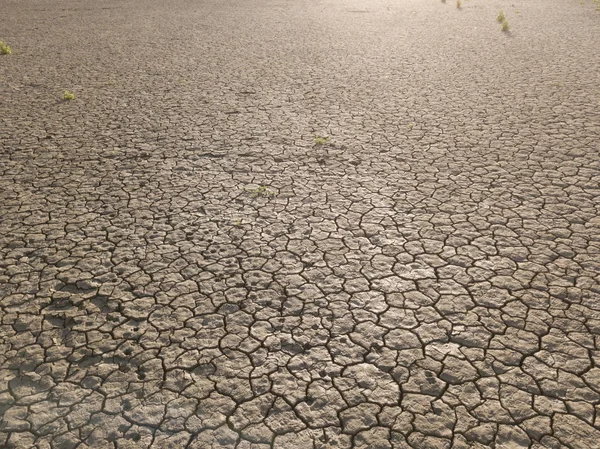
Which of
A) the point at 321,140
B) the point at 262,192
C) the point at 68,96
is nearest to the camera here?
the point at 262,192

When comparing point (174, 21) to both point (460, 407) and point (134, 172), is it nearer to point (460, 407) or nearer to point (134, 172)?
point (134, 172)

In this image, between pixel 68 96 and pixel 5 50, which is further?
pixel 5 50

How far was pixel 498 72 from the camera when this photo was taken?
785 cm

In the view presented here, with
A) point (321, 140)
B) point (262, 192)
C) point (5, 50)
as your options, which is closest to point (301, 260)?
point (262, 192)

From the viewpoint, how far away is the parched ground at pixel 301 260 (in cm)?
255

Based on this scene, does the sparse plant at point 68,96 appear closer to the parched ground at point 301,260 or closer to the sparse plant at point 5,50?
the parched ground at point 301,260

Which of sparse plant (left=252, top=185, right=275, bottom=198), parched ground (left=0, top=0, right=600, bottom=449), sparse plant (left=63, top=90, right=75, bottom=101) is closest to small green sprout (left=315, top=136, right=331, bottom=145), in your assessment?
parched ground (left=0, top=0, right=600, bottom=449)

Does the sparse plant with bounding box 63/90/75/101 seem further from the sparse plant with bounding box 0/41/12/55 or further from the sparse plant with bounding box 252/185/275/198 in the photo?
the sparse plant with bounding box 252/185/275/198

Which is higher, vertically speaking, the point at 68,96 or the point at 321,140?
the point at 68,96

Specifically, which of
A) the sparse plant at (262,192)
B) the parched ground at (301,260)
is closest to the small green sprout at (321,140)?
the parched ground at (301,260)

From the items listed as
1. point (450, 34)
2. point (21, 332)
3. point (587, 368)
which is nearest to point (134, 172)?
point (21, 332)

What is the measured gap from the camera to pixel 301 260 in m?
3.70

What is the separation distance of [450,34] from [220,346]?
9387mm

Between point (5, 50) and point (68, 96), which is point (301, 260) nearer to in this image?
point (68, 96)
